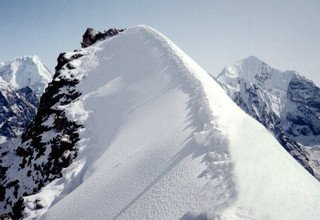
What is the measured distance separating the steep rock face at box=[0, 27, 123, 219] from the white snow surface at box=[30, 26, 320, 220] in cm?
187

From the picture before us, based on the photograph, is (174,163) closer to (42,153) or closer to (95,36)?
(42,153)

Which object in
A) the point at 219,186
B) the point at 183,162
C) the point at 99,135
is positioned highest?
the point at 99,135

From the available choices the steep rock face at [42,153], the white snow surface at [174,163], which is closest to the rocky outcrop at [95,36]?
the steep rock face at [42,153]

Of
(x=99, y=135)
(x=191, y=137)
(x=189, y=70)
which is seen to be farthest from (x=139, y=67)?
(x=191, y=137)

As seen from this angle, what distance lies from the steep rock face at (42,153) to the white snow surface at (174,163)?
6.15ft

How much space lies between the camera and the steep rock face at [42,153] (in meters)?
36.8

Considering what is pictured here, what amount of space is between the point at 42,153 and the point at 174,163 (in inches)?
964

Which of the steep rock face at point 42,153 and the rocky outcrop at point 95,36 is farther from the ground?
the rocky outcrop at point 95,36

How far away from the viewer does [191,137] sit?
23094 millimetres

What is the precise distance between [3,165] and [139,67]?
21388 millimetres

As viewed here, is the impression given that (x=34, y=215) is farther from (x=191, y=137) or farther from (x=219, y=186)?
(x=219, y=186)

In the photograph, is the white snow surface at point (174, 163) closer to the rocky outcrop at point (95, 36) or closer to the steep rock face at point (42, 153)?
the steep rock face at point (42, 153)

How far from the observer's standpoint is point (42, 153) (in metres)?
40.6

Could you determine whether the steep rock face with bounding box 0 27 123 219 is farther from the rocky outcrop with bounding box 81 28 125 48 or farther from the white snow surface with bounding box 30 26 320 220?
the rocky outcrop with bounding box 81 28 125 48
